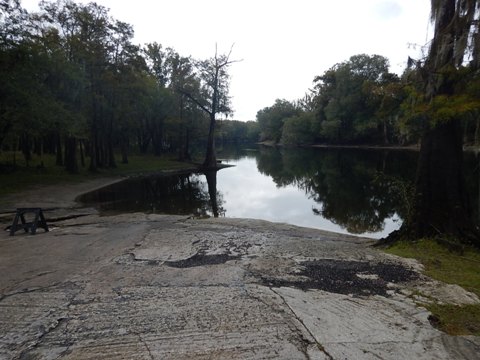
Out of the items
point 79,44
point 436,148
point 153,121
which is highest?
point 79,44

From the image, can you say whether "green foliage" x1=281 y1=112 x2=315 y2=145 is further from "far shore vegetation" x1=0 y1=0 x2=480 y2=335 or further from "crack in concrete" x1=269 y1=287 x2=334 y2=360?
"crack in concrete" x1=269 y1=287 x2=334 y2=360

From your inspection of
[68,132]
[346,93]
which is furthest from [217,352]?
[346,93]

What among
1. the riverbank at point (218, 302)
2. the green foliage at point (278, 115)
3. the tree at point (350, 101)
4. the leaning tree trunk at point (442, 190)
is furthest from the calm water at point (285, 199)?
the green foliage at point (278, 115)

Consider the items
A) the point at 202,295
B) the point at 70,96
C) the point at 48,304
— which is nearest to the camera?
the point at 48,304

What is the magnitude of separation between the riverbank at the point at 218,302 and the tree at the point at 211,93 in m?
29.5

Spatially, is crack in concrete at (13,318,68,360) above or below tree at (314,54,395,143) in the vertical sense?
below

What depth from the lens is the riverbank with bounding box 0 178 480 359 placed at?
3.21 metres

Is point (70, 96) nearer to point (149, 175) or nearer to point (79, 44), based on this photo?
point (79, 44)

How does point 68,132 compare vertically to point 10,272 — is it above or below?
above

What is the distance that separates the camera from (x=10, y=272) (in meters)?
5.42

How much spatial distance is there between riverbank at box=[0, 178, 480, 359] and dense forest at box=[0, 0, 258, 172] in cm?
1314

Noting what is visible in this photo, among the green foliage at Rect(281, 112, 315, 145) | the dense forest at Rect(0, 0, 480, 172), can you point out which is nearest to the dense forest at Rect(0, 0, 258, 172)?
the dense forest at Rect(0, 0, 480, 172)

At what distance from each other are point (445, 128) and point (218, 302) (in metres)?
6.26

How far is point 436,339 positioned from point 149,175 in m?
27.8
